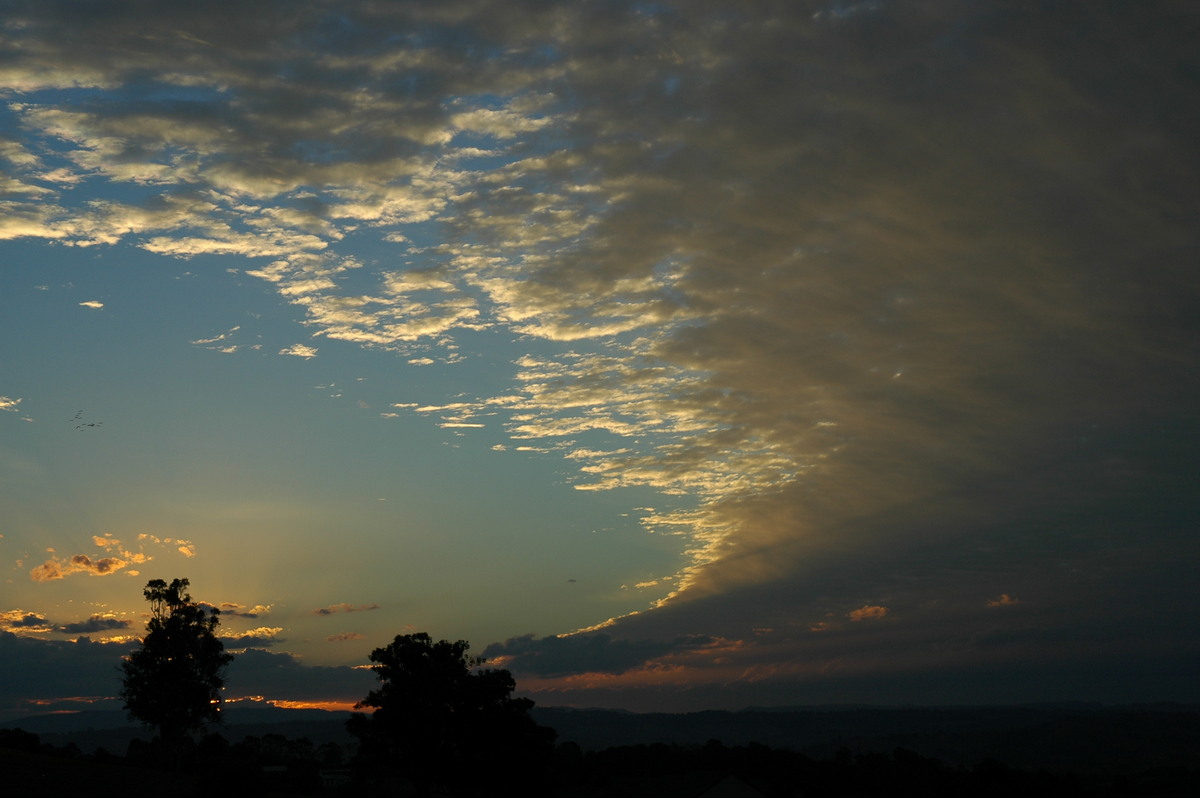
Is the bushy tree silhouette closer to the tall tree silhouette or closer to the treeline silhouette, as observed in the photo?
the treeline silhouette

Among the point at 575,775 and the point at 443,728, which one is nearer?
the point at 443,728

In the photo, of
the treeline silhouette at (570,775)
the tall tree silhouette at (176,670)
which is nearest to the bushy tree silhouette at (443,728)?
the treeline silhouette at (570,775)

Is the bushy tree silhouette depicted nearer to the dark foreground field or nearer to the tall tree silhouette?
the dark foreground field

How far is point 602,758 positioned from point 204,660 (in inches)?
3594

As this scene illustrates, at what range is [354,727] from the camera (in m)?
77.7

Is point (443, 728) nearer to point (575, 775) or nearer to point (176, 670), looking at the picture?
point (176, 670)

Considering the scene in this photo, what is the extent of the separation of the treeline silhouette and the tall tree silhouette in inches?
191

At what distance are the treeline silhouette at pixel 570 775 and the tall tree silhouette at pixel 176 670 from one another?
15.9ft

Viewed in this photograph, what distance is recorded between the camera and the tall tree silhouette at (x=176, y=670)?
90.2m

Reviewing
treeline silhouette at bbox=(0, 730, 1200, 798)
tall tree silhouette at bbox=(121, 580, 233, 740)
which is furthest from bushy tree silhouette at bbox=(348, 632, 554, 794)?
tall tree silhouette at bbox=(121, 580, 233, 740)

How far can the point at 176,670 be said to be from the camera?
9138 cm

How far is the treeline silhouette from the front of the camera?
74.6m

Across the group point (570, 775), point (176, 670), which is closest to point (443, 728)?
point (176, 670)

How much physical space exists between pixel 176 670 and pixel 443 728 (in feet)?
107
